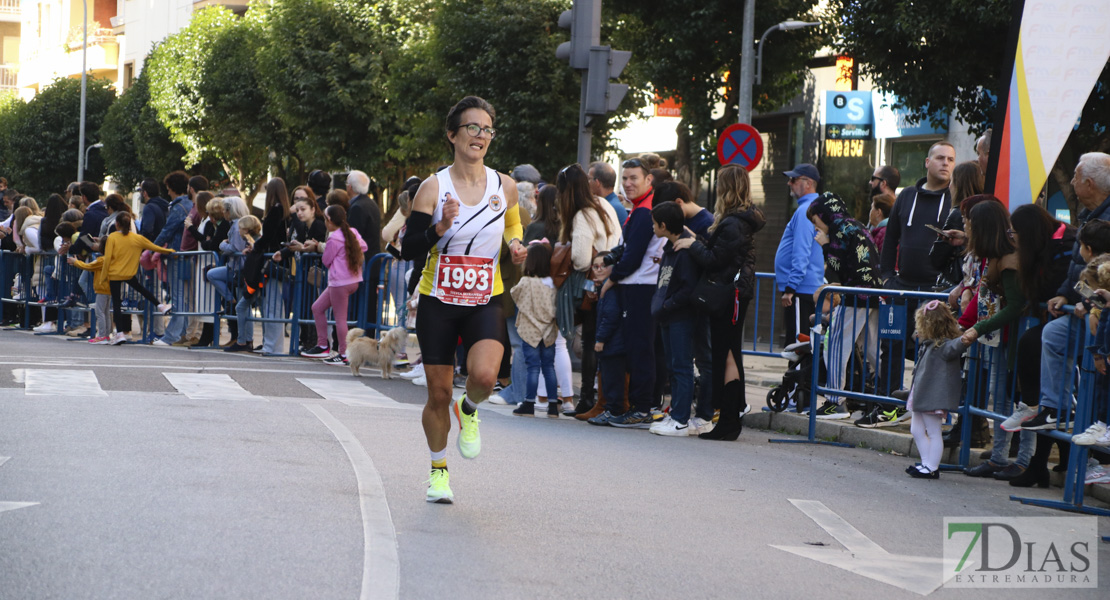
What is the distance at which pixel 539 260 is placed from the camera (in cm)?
1141

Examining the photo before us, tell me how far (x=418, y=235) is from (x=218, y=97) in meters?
43.4

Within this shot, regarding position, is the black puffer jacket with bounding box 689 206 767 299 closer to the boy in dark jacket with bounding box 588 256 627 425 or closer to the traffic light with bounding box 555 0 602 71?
the boy in dark jacket with bounding box 588 256 627 425

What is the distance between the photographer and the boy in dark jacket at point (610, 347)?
10883 mm

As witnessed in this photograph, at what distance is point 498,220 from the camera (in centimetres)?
692

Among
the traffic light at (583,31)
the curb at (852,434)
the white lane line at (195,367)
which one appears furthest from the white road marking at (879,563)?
the traffic light at (583,31)

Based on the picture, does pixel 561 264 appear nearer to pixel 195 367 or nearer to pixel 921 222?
pixel 921 222

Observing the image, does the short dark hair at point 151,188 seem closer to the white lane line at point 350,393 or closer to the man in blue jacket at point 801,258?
the white lane line at point 350,393

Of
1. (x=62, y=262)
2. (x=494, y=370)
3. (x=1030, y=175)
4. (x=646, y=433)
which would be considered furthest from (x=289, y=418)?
(x=62, y=262)

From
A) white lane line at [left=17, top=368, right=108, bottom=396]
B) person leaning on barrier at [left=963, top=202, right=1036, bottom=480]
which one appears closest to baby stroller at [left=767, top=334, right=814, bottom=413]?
person leaning on barrier at [left=963, top=202, right=1036, bottom=480]

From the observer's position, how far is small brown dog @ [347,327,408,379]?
45.2 ft

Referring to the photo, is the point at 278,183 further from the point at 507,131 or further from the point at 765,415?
the point at 507,131

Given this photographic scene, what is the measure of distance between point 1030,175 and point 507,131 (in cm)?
2005

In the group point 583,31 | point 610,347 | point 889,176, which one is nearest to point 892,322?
point 610,347

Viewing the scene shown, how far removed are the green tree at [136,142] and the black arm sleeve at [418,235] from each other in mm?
50549
